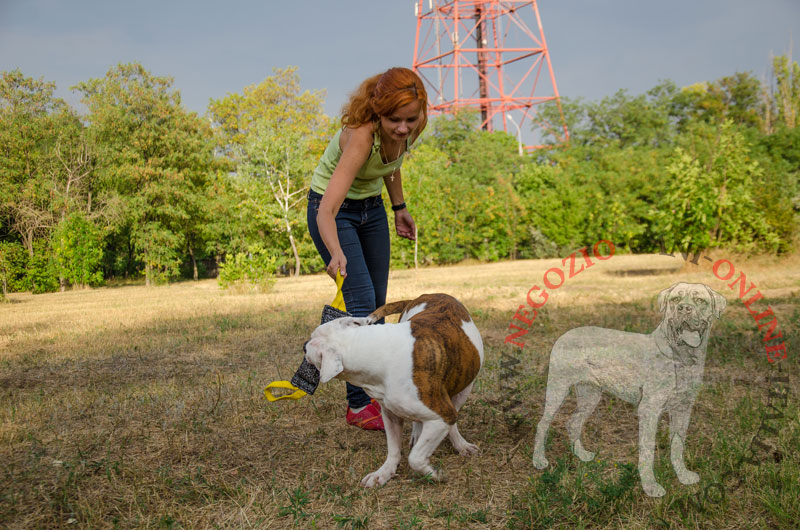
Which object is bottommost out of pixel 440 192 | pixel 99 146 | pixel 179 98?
pixel 440 192

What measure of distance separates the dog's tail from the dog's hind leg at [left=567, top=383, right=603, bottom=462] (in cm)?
108

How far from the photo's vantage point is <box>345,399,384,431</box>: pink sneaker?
3.50 meters

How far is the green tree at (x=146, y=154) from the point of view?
19750 mm

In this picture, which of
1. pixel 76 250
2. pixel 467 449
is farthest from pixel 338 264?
pixel 76 250

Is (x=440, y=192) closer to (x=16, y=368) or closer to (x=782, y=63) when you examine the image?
(x=16, y=368)

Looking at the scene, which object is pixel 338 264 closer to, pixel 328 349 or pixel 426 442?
pixel 328 349

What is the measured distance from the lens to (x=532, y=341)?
5871 mm

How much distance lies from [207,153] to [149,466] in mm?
21841

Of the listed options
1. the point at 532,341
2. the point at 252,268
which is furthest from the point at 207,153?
the point at 532,341

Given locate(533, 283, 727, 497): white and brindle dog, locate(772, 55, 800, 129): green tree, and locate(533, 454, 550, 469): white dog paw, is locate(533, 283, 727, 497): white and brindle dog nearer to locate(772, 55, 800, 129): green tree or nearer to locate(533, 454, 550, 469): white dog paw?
locate(533, 454, 550, 469): white dog paw

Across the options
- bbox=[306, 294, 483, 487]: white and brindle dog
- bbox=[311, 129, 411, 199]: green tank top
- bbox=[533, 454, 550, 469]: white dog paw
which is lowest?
bbox=[533, 454, 550, 469]: white dog paw

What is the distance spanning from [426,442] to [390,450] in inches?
12.2

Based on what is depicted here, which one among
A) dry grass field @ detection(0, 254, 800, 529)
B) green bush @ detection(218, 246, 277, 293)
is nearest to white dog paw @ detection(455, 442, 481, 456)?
dry grass field @ detection(0, 254, 800, 529)

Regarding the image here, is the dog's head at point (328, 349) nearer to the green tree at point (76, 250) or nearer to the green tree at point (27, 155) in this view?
the green tree at point (76, 250)
